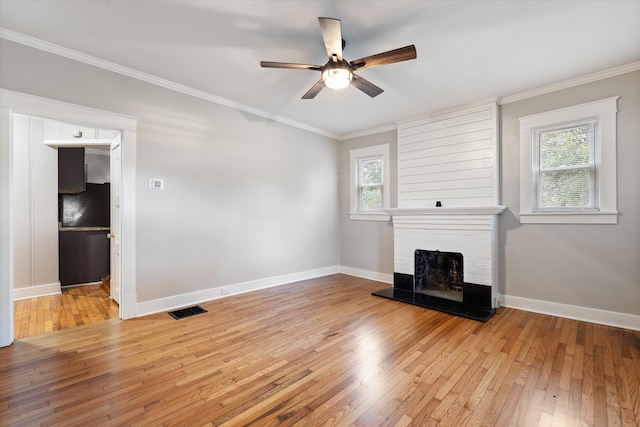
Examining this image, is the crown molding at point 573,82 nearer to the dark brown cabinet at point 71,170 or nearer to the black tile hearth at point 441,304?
the black tile hearth at point 441,304

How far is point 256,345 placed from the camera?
2709mm

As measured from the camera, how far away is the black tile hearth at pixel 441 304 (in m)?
3.50

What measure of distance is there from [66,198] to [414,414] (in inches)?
267

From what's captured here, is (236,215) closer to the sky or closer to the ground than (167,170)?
closer to the ground

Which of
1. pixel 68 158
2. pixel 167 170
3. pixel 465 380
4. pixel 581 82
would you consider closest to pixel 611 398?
pixel 465 380

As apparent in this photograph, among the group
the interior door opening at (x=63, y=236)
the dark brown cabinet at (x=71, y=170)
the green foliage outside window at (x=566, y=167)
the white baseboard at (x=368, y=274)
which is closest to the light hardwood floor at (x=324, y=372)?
the interior door opening at (x=63, y=236)

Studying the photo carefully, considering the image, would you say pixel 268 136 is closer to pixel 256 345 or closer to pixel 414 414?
pixel 256 345

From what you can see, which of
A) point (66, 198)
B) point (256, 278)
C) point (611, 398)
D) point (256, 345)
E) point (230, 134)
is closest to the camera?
point (611, 398)

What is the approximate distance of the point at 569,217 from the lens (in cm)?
345

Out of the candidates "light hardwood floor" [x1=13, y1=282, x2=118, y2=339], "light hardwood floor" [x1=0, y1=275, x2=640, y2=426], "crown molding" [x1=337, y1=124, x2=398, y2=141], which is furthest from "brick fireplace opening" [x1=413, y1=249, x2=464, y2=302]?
"light hardwood floor" [x1=13, y1=282, x2=118, y2=339]

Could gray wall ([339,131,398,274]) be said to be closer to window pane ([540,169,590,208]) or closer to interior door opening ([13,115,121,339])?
window pane ([540,169,590,208])

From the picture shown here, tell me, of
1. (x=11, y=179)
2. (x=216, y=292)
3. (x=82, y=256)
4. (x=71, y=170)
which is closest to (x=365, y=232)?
(x=216, y=292)

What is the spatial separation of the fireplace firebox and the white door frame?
339cm

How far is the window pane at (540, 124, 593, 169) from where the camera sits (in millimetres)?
3437
